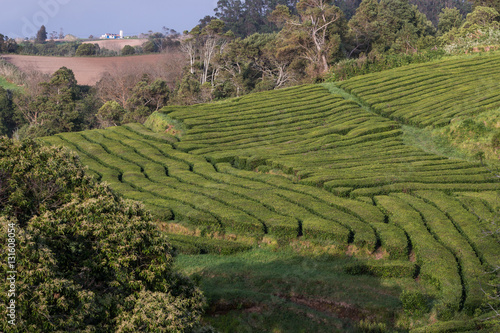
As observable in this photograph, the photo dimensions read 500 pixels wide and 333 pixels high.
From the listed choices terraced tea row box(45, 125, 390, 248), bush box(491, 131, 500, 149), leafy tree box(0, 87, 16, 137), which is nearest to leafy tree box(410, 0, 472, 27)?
leafy tree box(0, 87, 16, 137)

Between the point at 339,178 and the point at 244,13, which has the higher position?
the point at 244,13

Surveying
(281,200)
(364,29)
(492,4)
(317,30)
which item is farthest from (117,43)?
(281,200)

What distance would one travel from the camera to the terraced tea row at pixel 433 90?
4909cm

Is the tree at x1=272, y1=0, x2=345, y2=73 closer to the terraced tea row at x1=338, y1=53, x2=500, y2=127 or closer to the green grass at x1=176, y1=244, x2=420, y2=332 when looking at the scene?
the terraced tea row at x1=338, y1=53, x2=500, y2=127

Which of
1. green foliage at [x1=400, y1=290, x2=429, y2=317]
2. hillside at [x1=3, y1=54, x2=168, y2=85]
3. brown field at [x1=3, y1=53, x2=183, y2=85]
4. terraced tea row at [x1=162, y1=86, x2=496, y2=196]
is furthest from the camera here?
brown field at [x1=3, y1=53, x2=183, y2=85]

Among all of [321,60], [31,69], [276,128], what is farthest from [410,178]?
[31,69]

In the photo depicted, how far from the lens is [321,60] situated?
7775cm

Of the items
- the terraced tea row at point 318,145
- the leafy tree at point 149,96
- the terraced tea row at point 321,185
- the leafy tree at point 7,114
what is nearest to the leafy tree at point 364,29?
the terraced tea row at point 318,145

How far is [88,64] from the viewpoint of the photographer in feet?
380

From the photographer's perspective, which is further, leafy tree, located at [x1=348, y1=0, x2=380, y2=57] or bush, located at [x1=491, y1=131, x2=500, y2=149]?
leafy tree, located at [x1=348, y1=0, x2=380, y2=57]

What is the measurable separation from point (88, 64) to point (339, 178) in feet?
316

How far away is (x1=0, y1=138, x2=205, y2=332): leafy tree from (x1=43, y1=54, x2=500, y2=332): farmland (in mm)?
6752

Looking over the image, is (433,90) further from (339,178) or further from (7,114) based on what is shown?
(7,114)

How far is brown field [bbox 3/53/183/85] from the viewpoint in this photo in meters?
108
